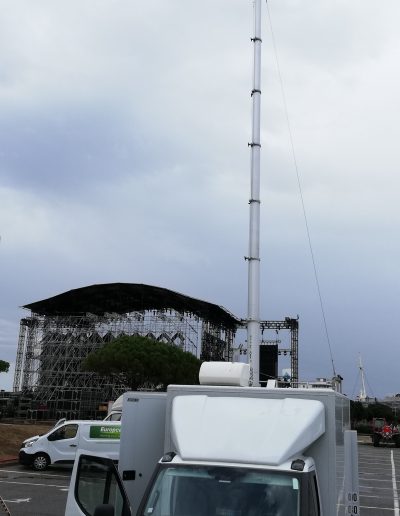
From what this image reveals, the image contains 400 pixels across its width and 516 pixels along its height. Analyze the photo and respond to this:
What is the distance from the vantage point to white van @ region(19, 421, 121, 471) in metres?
19.0

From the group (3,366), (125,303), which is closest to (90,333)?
(125,303)

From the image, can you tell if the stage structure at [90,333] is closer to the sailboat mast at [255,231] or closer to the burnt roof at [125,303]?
the burnt roof at [125,303]

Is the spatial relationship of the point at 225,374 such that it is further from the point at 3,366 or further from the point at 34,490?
the point at 3,366

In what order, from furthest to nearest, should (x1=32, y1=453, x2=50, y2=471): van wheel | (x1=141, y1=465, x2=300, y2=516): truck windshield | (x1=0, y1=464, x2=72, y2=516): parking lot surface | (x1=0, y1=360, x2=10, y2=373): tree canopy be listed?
1. (x1=0, y1=360, x2=10, y2=373): tree canopy
2. (x1=32, y1=453, x2=50, y2=471): van wheel
3. (x1=0, y1=464, x2=72, y2=516): parking lot surface
4. (x1=141, y1=465, x2=300, y2=516): truck windshield

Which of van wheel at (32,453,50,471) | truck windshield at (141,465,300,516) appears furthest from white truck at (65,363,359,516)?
van wheel at (32,453,50,471)

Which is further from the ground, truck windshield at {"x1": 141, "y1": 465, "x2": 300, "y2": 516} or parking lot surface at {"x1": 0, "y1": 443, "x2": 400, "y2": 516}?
truck windshield at {"x1": 141, "y1": 465, "x2": 300, "y2": 516}

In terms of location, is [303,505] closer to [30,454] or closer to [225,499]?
[225,499]

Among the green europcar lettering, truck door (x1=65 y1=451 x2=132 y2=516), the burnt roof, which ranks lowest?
the green europcar lettering

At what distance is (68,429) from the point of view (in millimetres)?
19531

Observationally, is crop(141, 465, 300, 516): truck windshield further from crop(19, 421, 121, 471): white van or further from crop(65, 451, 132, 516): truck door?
crop(19, 421, 121, 471): white van

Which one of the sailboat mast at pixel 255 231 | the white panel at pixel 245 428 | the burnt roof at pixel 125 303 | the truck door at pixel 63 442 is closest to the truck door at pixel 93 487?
the white panel at pixel 245 428

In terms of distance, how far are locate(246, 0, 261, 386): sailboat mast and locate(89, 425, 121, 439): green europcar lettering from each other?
4.94m

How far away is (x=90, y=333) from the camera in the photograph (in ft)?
218

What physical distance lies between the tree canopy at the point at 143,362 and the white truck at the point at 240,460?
44.6m
